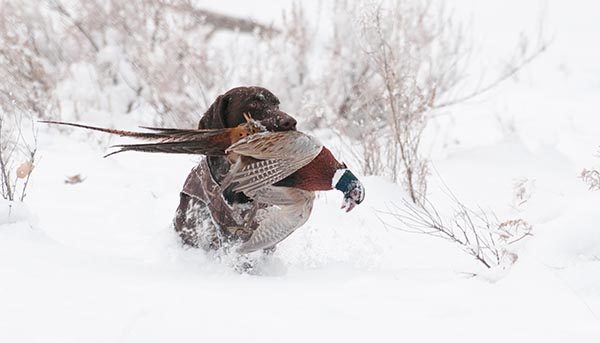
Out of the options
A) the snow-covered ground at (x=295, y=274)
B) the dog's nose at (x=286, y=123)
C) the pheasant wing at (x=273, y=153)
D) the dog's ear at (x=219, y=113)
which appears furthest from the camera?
the dog's ear at (x=219, y=113)

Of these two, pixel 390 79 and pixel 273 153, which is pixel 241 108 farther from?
pixel 390 79

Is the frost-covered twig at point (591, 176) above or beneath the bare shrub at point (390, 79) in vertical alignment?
above

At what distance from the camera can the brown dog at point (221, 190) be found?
9.54ft

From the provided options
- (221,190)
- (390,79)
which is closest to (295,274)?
(221,190)

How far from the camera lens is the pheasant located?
8.87ft

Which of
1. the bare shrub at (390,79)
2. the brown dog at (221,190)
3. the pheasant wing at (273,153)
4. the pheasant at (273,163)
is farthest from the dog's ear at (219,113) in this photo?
the bare shrub at (390,79)

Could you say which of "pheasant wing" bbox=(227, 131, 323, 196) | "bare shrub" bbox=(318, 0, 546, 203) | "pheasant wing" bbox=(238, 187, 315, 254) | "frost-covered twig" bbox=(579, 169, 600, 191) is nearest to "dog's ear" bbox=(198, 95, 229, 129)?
"pheasant wing" bbox=(227, 131, 323, 196)

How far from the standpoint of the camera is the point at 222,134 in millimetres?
2822

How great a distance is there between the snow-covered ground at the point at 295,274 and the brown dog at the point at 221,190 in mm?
94

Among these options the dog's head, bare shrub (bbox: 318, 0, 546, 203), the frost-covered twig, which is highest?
the dog's head

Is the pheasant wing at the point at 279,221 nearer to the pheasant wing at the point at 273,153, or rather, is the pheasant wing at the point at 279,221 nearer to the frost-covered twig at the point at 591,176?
the pheasant wing at the point at 273,153

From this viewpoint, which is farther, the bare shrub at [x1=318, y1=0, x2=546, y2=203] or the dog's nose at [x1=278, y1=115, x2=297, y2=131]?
the bare shrub at [x1=318, y1=0, x2=546, y2=203]

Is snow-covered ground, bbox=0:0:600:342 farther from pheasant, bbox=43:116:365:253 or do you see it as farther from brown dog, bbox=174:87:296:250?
pheasant, bbox=43:116:365:253

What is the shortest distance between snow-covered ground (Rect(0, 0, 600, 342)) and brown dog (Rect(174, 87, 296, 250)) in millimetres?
94
